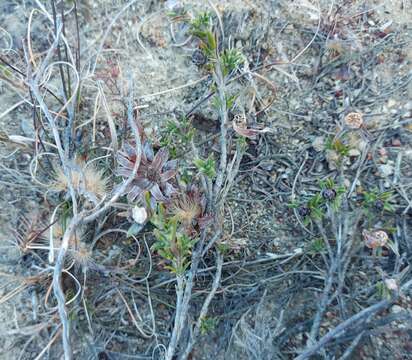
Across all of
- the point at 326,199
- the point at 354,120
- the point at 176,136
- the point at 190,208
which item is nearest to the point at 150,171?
the point at 190,208

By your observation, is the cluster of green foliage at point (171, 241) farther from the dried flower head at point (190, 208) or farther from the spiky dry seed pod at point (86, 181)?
the spiky dry seed pod at point (86, 181)

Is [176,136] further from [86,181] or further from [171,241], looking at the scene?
[171,241]

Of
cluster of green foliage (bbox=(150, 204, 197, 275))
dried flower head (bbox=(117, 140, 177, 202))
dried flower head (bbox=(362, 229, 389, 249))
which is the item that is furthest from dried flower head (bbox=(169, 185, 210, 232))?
dried flower head (bbox=(362, 229, 389, 249))

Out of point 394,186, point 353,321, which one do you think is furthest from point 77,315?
point 394,186

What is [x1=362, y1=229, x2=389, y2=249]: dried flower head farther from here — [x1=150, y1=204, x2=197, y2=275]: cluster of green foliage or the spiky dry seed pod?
the spiky dry seed pod

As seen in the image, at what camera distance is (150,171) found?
4.88 feet

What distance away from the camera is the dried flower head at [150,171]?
1466 mm

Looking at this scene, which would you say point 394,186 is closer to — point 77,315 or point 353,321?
point 353,321

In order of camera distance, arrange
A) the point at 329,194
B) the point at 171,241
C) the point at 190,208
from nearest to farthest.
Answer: the point at 171,241, the point at 329,194, the point at 190,208

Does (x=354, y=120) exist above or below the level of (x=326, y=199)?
above

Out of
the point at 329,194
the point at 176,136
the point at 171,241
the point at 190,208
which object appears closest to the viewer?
the point at 171,241

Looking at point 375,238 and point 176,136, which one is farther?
point 176,136

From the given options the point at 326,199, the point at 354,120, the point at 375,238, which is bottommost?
the point at 375,238

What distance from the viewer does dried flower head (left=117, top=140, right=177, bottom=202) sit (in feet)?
4.81
